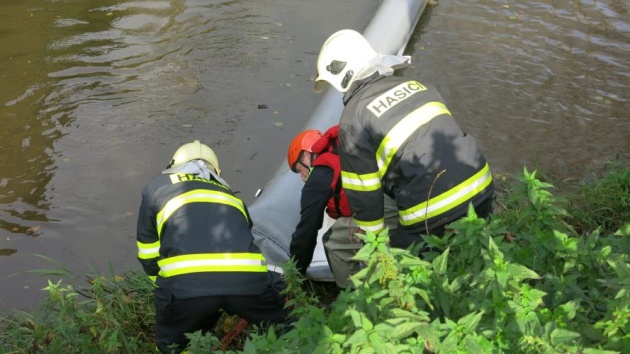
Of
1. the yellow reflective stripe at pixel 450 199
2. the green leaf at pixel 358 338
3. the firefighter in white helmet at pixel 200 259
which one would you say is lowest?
the firefighter in white helmet at pixel 200 259

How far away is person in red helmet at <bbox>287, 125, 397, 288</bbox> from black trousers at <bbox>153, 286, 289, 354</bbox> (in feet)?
1.11

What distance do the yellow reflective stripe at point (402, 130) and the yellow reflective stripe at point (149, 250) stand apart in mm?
1383

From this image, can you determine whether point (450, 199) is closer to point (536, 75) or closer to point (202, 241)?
point (202, 241)

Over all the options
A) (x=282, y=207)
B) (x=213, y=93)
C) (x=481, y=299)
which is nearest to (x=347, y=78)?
(x=282, y=207)

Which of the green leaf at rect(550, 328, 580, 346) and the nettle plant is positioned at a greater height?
the green leaf at rect(550, 328, 580, 346)

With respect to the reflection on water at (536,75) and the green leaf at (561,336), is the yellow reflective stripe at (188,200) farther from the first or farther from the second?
Answer: the reflection on water at (536,75)

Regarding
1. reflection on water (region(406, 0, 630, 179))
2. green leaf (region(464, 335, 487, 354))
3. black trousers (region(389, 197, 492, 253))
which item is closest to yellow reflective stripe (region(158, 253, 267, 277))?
black trousers (region(389, 197, 492, 253))

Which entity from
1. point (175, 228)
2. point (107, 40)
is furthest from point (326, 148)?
point (107, 40)

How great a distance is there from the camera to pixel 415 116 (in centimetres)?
334

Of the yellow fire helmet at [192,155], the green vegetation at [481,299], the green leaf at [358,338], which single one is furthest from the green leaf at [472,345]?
the yellow fire helmet at [192,155]

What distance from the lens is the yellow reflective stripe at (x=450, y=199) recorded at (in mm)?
3377

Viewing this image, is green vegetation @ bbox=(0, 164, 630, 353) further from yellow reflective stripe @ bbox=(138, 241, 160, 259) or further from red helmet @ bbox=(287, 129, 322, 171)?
red helmet @ bbox=(287, 129, 322, 171)

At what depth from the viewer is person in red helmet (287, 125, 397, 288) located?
3.78 meters

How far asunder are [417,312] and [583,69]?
6346 mm
